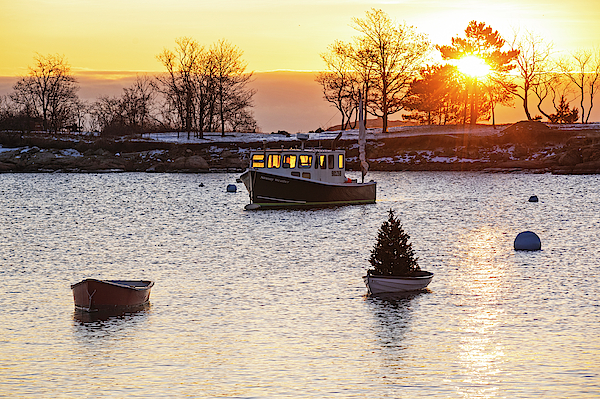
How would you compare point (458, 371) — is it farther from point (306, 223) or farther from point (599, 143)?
point (599, 143)

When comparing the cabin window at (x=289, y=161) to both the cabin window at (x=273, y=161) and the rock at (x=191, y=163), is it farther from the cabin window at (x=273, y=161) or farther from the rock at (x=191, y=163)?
the rock at (x=191, y=163)

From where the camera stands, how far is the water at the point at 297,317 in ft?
45.5

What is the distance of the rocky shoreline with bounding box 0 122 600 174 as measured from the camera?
108312mm

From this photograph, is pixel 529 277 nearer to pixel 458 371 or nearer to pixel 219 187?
pixel 458 371

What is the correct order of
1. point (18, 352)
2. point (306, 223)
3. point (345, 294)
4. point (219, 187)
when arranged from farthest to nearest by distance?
point (219, 187)
point (306, 223)
point (345, 294)
point (18, 352)

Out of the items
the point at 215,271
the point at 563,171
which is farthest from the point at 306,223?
the point at 563,171

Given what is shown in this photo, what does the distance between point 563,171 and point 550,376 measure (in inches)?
A: 3777

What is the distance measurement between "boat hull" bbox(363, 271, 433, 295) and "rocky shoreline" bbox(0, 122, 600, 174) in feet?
270

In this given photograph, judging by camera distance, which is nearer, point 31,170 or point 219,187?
point 219,187

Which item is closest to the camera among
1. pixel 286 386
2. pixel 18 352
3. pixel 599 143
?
pixel 286 386

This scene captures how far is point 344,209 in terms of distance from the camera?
178 ft

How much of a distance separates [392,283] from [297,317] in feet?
12.0

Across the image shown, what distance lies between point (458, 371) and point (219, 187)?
71945 mm

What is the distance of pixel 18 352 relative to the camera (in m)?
15.9
